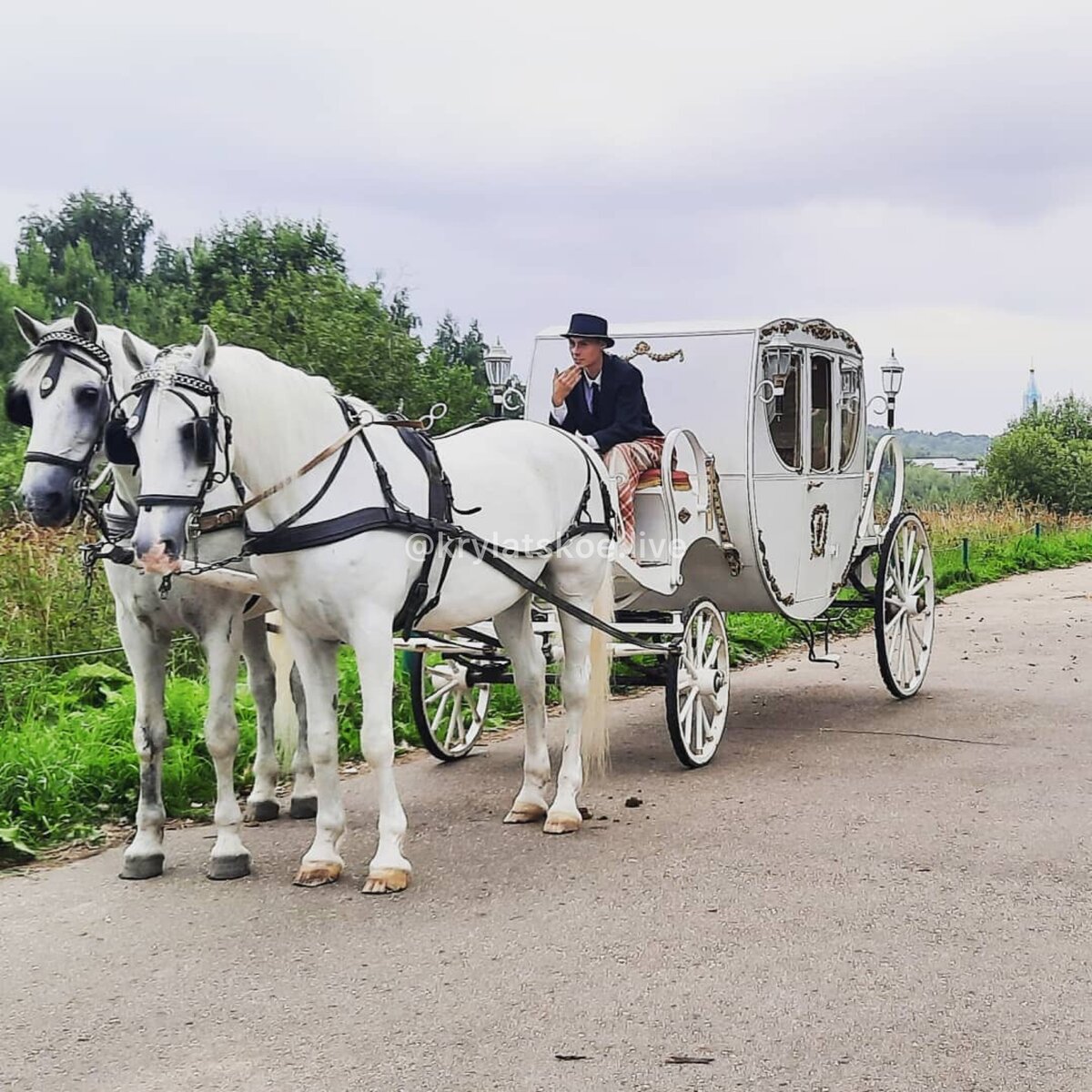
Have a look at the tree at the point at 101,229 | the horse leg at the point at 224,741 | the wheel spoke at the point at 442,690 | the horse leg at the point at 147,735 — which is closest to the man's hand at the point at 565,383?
the wheel spoke at the point at 442,690

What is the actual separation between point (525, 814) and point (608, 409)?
2435 millimetres

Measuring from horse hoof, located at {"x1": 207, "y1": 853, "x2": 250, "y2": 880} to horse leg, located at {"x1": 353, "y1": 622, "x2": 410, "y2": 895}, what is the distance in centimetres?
57

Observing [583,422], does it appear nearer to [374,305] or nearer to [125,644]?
[125,644]

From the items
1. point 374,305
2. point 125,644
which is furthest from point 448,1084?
point 374,305

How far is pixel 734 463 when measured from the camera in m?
8.04

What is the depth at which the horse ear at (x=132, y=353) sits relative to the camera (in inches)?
196

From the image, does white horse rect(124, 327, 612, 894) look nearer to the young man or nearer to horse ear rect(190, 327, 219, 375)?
horse ear rect(190, 327, 219, 375)

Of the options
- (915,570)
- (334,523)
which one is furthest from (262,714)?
(915,570)

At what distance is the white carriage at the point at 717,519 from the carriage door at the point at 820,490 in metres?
0.01

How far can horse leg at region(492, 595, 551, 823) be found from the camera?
6.41 m

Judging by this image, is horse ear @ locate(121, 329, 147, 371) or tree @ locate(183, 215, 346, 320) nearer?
horse ear @ locate(121, 329, 147, 371)

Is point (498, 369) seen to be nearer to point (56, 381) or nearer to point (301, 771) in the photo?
point (301, 771)

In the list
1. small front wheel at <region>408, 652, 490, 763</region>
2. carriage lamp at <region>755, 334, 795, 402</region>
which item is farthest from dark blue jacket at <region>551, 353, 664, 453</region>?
small front wheel at <region>408, 652, 490, 763</region>

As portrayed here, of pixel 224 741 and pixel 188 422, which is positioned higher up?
pixel 188 422
